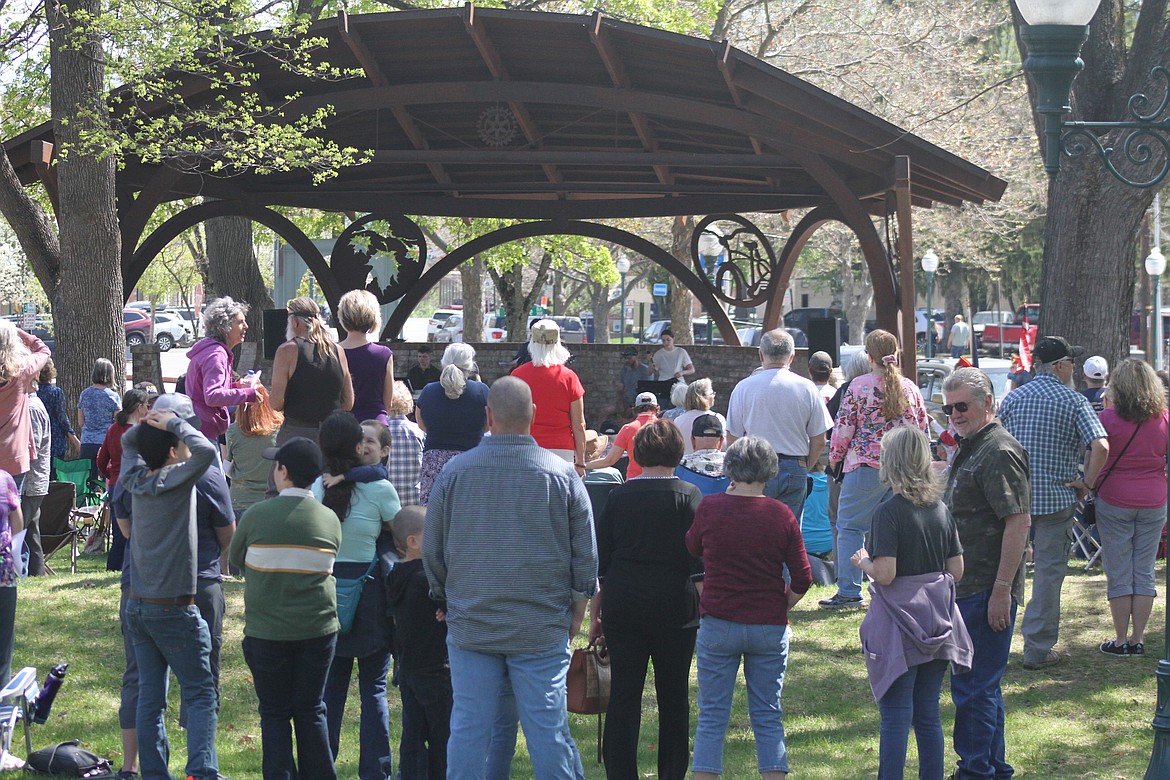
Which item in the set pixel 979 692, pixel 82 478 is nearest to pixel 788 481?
pixel 979 692

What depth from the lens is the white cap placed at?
34.8 ft

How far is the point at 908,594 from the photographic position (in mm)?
4973

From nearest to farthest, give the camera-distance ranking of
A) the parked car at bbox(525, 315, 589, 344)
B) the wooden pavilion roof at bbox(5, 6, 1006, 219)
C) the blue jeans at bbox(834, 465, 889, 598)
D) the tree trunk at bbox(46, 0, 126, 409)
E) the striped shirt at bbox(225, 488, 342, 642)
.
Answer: the striped shirt at bbox(225, 488, 342, 642), the blue jeans at bbox(834, 465, 889, 598), the tree trunk at bbox(46, 0, 126, 409), the wooden pavilion roof at bbox(5, 6, 1006, 219), the parked car at bbox(525, 315, 589, 344)

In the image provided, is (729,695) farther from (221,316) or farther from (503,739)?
(221,316)

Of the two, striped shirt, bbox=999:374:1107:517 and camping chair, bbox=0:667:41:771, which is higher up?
striped shirt, bbox=999:374:1107:517

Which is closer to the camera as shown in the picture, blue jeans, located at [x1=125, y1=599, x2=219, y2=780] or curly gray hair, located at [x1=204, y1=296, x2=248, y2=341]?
blue jeans, located at [x1=125, y1=599, x2=219, y2=780]

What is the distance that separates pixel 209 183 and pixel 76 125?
5.86 metres

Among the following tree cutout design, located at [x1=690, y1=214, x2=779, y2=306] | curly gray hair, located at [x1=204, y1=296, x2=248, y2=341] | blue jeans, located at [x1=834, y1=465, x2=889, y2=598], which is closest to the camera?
curly gray hair, located at [x1=204, y1=296, x2=248, y2=341]

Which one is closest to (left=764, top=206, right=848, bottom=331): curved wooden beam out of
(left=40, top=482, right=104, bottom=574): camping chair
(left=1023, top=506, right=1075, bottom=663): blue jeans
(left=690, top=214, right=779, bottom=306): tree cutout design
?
(left=690, top=214, right=779, bottom=306): tree cutout design

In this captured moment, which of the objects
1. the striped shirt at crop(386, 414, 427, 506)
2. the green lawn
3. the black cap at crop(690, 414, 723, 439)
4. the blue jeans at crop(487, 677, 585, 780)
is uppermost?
the black cap at crop(690, 414, 723, 439)

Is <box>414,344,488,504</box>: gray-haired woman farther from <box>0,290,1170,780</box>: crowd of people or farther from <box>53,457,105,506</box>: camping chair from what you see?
<box>53,457,105,506</box>: camping chair

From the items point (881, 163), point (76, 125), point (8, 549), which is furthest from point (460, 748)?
point (881, 163)

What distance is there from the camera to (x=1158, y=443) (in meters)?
7.46

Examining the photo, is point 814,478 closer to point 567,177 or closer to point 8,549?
point 8,549
